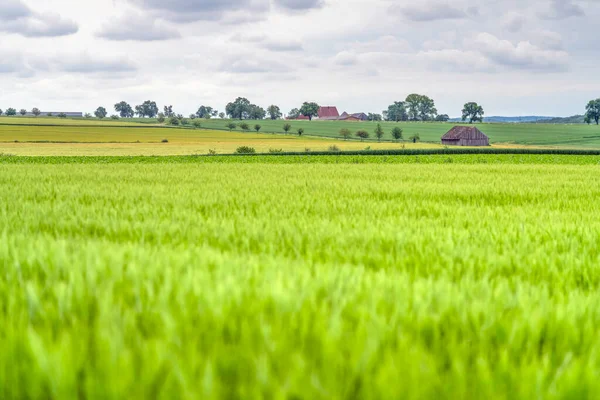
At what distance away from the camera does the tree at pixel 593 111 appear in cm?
18138

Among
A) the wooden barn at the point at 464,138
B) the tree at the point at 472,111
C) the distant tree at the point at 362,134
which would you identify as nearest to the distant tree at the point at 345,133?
the distant tree at the point at 362,134

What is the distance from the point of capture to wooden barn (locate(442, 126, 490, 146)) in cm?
12475

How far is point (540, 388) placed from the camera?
4.99 feet

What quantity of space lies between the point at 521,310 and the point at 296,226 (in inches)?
131

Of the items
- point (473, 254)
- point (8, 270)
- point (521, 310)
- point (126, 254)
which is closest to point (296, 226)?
point (473, 254)

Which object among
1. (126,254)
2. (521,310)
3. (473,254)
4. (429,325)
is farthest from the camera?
(473,254)

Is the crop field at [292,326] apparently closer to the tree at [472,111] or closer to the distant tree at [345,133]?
the distant tree at [345,133]

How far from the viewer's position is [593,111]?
18275cm

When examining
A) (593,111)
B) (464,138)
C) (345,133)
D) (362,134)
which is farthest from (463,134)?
(593,111)

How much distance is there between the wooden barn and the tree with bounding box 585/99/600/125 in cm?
7545

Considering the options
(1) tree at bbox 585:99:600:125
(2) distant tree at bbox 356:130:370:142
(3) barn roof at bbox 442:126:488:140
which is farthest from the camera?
(1) tree at bbox 585:99:600:125

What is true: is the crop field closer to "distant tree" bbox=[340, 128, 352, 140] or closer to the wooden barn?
the wooden barn

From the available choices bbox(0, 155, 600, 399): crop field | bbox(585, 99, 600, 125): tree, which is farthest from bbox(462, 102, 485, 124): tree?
bbox(0, 155, 600, 399): crop field

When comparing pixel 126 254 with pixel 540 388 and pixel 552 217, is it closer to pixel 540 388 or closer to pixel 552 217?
pixel 540 388
